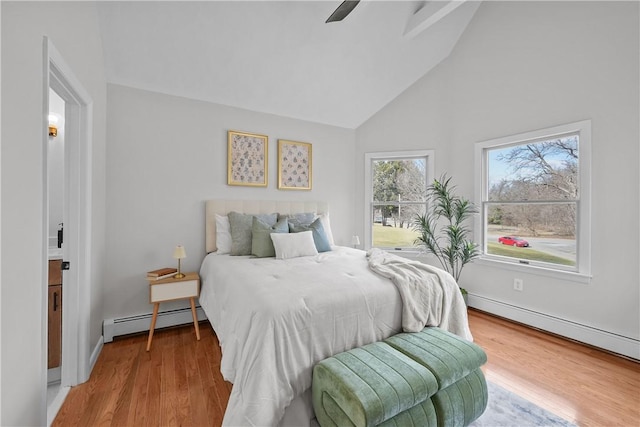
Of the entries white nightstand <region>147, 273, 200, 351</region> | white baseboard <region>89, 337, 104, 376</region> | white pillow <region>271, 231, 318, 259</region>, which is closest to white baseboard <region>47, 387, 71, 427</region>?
white baseboard <region>89, 337, 104, 376</region>

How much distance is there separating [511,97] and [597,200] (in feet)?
4.73

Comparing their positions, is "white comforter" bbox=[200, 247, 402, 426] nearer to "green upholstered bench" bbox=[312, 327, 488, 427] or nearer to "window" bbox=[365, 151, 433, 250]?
"green upholstered bench" bbox=[312, 327, 488, 427]

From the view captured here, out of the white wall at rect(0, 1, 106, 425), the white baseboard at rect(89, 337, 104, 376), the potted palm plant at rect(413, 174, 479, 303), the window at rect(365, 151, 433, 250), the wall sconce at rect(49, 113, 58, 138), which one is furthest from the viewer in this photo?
the window at rect(365, 151, 433, 250)

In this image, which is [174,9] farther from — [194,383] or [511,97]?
[511,97]

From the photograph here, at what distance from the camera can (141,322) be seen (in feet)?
9.02

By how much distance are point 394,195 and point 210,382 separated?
129 inches

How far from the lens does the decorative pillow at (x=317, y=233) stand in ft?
9.88

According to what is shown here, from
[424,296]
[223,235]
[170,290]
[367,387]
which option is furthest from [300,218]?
[367,387]

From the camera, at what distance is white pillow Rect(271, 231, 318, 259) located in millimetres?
2658

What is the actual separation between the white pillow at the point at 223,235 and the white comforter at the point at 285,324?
82cm

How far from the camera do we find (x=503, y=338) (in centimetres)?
270

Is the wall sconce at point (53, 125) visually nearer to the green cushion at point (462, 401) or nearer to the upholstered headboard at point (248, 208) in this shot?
the upholstered headboard at point (248, 208)

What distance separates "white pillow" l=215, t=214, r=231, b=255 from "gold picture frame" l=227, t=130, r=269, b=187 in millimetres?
489

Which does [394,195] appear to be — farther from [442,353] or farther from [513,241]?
[442,353]
